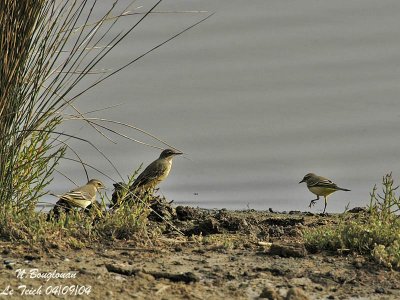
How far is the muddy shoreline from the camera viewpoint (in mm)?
6668

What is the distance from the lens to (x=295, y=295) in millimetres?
6633

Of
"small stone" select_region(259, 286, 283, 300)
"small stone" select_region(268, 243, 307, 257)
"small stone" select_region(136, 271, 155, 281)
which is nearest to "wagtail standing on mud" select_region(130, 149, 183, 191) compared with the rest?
"small stone" select_region(268, 243, 307, 257)

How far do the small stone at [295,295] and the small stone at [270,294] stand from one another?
7cm

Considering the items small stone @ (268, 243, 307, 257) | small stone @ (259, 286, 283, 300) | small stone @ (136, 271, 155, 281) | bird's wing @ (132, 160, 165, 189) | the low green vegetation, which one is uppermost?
bird's wing @ (132, 160, 165, 189)

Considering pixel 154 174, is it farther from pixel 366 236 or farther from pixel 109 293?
pixel 109 293

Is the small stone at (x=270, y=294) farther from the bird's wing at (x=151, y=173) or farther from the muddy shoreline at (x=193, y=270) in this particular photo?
the bird's wing at (x=151, y=173)

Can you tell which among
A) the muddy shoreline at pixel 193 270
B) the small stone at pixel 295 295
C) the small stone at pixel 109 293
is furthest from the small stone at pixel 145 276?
the small stone at pixel 295 295

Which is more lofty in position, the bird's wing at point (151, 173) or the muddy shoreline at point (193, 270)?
the bird's wing at point (151, 173)

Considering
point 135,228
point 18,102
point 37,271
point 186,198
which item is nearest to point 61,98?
point 18,102

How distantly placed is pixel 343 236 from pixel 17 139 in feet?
8.21

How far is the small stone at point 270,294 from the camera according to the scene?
6.69 meters

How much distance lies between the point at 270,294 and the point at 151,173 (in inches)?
199

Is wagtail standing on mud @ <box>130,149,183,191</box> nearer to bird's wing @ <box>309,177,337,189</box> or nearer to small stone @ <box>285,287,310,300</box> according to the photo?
bird's wing @ <box>309,177,337,189</box>

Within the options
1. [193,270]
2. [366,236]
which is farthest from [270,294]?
[366,236]
